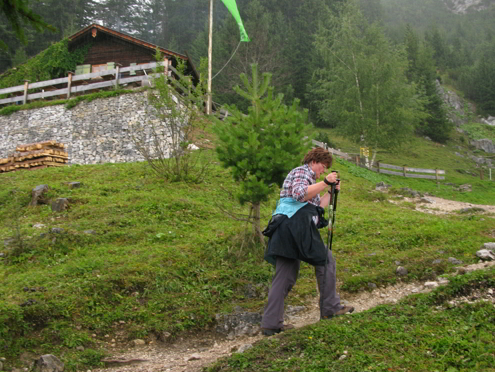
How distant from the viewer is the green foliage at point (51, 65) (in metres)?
26.2

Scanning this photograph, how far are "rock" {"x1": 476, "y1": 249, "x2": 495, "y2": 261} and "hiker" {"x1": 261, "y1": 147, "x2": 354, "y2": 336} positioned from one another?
311cm

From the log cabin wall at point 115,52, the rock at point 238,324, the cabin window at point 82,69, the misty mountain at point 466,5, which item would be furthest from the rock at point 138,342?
the misty mountain at point 466,5

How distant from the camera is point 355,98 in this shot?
94.1 ft

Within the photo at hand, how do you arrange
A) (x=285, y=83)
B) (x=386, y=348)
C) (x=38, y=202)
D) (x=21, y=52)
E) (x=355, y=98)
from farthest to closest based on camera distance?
(x=285, y=83)
(x=21, y=52)
(x=355, y=98)
(x=38, y=202)
(x=386, y=348)

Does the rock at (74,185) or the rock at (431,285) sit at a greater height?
the rock at (74,185)

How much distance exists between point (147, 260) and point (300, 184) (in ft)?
10.9

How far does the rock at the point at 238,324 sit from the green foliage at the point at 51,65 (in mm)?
24700

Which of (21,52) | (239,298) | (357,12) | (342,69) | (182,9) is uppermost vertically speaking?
(182,9)

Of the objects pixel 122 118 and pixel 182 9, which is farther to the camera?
pixel 182 9

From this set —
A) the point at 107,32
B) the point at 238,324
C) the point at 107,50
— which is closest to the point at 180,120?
the point at 238,324

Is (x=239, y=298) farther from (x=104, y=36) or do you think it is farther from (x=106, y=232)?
(x=104, y=36)

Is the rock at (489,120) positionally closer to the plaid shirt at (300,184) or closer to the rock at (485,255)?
the rock at (485,255)

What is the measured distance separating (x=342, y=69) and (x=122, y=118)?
1661cm

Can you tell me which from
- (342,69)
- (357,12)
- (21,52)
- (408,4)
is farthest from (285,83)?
(408,4)
